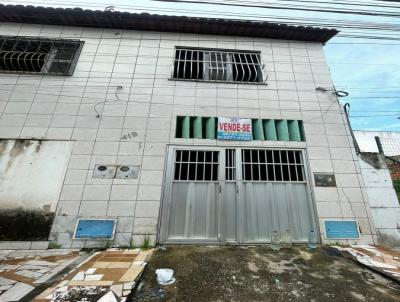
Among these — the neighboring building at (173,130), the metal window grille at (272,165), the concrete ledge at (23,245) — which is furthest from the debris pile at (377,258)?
the concrete ledge at (23,245)

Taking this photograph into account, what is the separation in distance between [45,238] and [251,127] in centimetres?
494

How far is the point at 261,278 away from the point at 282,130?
3407 millimetres

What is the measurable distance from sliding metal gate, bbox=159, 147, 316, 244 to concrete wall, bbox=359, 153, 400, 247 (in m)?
1.44

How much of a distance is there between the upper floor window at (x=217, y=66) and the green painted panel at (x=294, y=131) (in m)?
1.51

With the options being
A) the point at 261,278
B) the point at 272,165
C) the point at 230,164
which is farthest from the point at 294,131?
the point at 261,278

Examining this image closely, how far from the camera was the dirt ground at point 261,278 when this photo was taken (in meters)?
2.48

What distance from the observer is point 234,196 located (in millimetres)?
4590

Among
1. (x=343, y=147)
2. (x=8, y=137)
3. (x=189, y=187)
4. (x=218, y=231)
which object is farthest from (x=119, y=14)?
(x=343, y=147)

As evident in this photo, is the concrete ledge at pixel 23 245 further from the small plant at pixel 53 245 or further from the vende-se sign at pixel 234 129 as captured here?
the vende-se sign at pixel 234 129

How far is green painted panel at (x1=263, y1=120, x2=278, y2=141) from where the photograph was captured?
5070 millimetres

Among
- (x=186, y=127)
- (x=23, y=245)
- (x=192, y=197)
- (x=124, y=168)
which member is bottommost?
(x=23, y=245)

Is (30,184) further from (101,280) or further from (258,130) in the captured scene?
(258,130)

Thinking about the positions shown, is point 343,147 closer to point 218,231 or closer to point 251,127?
point 251,127

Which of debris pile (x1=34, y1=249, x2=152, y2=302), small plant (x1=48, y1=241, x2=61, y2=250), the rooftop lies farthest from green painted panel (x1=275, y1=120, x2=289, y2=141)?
small plant (x1=48, y1=241, x2=61, y2=250)
